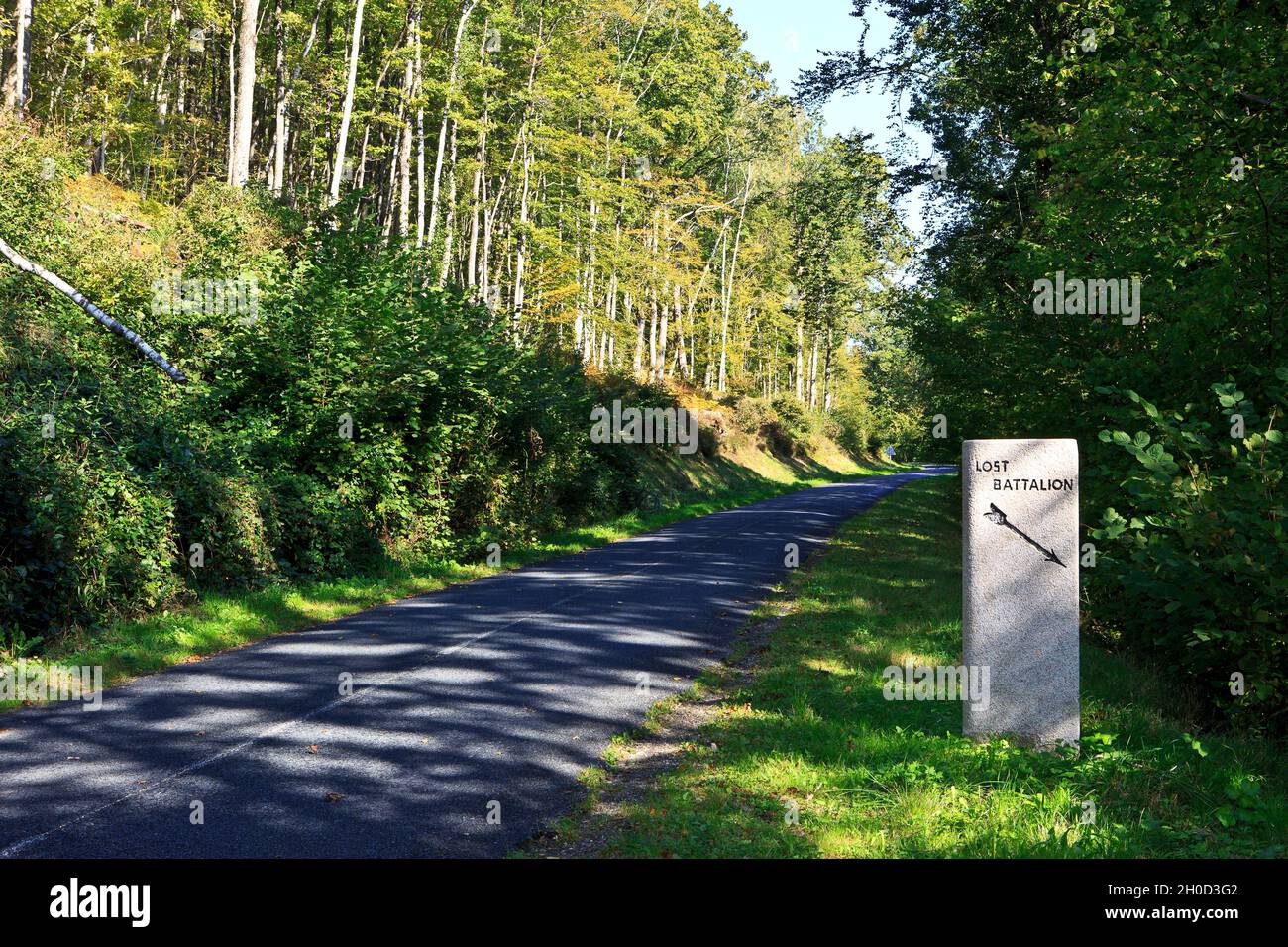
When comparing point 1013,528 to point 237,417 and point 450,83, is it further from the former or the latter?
point 450,83

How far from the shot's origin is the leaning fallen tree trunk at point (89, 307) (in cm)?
1466

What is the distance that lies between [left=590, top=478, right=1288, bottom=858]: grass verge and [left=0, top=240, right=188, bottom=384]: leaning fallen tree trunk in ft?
35.5

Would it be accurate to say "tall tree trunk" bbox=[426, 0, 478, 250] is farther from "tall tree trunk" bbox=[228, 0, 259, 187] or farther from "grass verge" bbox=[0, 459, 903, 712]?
"grass verge" bbox=[0, 459, 903, 712]

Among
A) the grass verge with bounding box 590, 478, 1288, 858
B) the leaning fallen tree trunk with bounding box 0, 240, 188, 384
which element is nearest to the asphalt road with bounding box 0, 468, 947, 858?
the grass verge with bounding box 590, 478, 1288, 858

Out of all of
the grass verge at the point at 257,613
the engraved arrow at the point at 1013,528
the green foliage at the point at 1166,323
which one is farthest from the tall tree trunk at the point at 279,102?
the engraved arrow at the point at 1013,528

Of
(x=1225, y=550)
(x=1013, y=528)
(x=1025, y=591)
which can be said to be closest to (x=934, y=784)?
(x=1025, y=591)

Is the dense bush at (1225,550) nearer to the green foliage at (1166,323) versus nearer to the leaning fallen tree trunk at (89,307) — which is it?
the green foliage at (1166,323)

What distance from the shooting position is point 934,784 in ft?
19.7

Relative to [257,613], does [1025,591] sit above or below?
above

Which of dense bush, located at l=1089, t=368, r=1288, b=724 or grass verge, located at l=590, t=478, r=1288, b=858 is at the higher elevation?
dense bush, located at l=1089, t=368, r=1288, b=724

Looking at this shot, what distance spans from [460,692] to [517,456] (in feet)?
51.3

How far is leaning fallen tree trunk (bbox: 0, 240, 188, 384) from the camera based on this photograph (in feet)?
48.1

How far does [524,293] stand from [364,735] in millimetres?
35621
